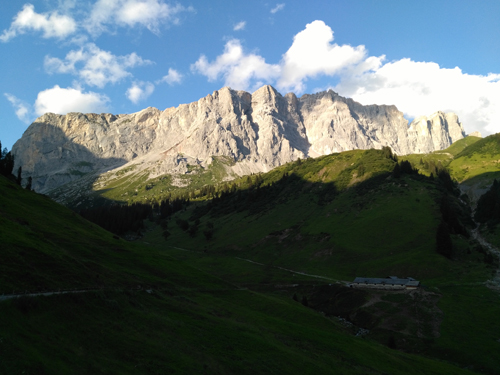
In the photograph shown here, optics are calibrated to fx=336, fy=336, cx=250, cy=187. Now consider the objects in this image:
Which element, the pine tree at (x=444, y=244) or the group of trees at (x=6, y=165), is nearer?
the pine tree at (x=444, y=244)

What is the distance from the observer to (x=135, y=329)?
3650 centimetres

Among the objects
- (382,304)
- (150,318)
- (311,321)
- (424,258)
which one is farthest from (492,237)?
(150,318)

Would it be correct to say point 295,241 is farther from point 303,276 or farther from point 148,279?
point 148,279

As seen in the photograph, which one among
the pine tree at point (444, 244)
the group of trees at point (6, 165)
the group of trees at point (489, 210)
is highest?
the group of trees at point (6, 165)

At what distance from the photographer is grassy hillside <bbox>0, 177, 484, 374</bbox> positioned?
27609mm

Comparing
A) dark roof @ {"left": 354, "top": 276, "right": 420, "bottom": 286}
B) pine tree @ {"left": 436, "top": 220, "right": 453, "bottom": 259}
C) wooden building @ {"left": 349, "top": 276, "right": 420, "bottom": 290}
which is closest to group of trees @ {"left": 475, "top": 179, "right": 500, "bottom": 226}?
pine tree @ {"left": 436, "top": 220, "right": 453, "bottom": 259}

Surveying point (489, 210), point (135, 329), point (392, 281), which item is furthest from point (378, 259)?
point (135, 329)

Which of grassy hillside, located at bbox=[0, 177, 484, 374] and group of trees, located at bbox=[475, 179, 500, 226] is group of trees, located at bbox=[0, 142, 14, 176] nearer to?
grassy hillside, located at bbox=[0, 177, 484, 374]

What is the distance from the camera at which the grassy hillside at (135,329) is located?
27609mm

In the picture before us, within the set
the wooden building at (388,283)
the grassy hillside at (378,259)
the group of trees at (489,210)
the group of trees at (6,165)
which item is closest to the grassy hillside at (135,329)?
the grassy hillside at (378,259)

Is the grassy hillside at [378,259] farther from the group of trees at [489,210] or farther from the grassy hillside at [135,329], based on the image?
the grassy hillside at [135,329]

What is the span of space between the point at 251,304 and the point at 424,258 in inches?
2654

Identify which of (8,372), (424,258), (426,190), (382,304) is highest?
(426,190)

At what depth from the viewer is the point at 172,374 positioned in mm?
29953
